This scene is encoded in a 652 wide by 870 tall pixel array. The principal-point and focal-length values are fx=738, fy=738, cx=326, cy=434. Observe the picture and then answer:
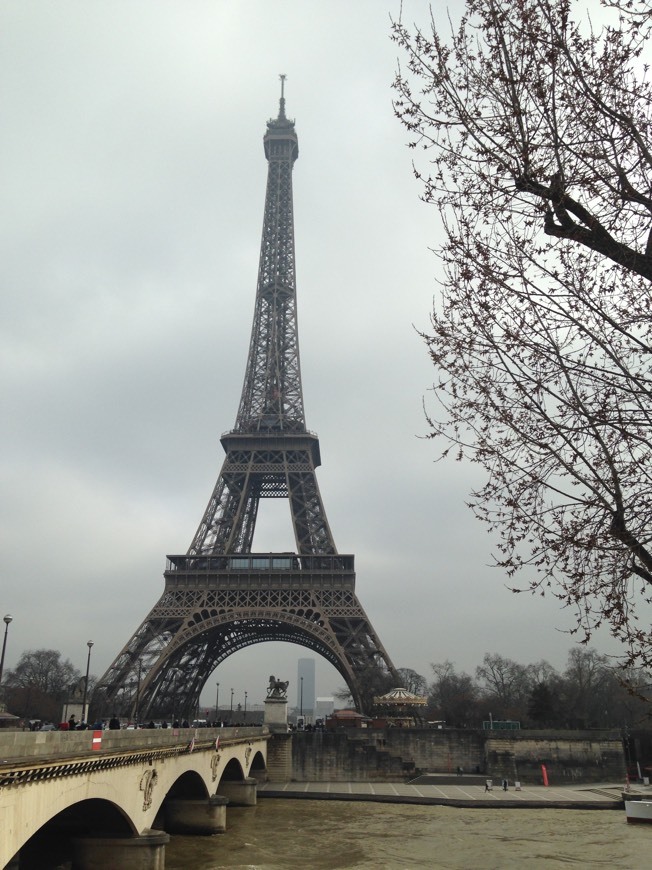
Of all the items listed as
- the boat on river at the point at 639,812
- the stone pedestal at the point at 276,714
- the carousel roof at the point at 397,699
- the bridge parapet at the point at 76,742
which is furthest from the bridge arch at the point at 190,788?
the carousel roof at the point at 397,699

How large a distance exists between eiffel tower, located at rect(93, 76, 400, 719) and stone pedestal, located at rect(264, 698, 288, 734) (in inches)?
200

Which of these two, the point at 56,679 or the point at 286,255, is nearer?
the point at 286,255

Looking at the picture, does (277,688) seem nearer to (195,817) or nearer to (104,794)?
(195,817)

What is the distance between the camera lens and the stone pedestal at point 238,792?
37.9m

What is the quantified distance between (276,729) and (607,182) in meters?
50.6

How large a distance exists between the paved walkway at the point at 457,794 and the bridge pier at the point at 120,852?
79.2 feet

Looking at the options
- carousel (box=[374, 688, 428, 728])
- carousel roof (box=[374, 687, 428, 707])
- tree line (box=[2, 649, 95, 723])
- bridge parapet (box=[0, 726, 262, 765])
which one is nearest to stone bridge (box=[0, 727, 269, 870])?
bridge parapet (box=[0, 726, 262, 765])

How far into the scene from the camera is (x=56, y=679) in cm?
9638

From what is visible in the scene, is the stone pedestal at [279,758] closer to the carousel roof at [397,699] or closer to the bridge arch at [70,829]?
the carousel roof at [397,699]

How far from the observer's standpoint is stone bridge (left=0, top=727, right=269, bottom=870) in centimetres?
1233

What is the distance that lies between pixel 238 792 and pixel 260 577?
886 inches

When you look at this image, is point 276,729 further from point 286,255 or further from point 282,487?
point 286,255

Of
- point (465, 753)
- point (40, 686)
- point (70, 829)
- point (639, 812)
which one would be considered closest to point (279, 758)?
point (465, 753)

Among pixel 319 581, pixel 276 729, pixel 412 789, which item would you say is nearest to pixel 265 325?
pixel 319 581
